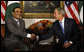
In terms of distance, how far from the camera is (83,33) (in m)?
4.35

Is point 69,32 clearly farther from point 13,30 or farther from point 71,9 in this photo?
point 71,9

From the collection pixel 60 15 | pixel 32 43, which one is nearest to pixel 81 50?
pixel 60 15

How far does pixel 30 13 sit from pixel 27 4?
343 millimetres

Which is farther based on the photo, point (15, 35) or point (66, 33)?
point (66, 33)

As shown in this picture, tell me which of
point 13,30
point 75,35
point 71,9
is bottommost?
point 75,35

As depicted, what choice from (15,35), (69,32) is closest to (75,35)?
(69,32)

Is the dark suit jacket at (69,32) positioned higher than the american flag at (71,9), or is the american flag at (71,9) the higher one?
the american flag at (71,9)

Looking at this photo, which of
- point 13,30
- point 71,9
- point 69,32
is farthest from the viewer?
point 71,9

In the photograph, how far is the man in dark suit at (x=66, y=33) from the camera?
4123 millimetres

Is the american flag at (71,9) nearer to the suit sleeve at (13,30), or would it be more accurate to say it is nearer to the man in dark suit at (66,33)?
the man in dark suit at (66,33)

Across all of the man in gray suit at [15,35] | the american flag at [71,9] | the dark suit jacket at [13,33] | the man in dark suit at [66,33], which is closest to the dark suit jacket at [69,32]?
the man in dark suit at [66,33]

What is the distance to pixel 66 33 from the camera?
426cm

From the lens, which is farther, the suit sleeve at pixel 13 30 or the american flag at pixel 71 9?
the american flag at pixel 71 9

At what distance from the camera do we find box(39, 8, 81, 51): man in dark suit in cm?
412
